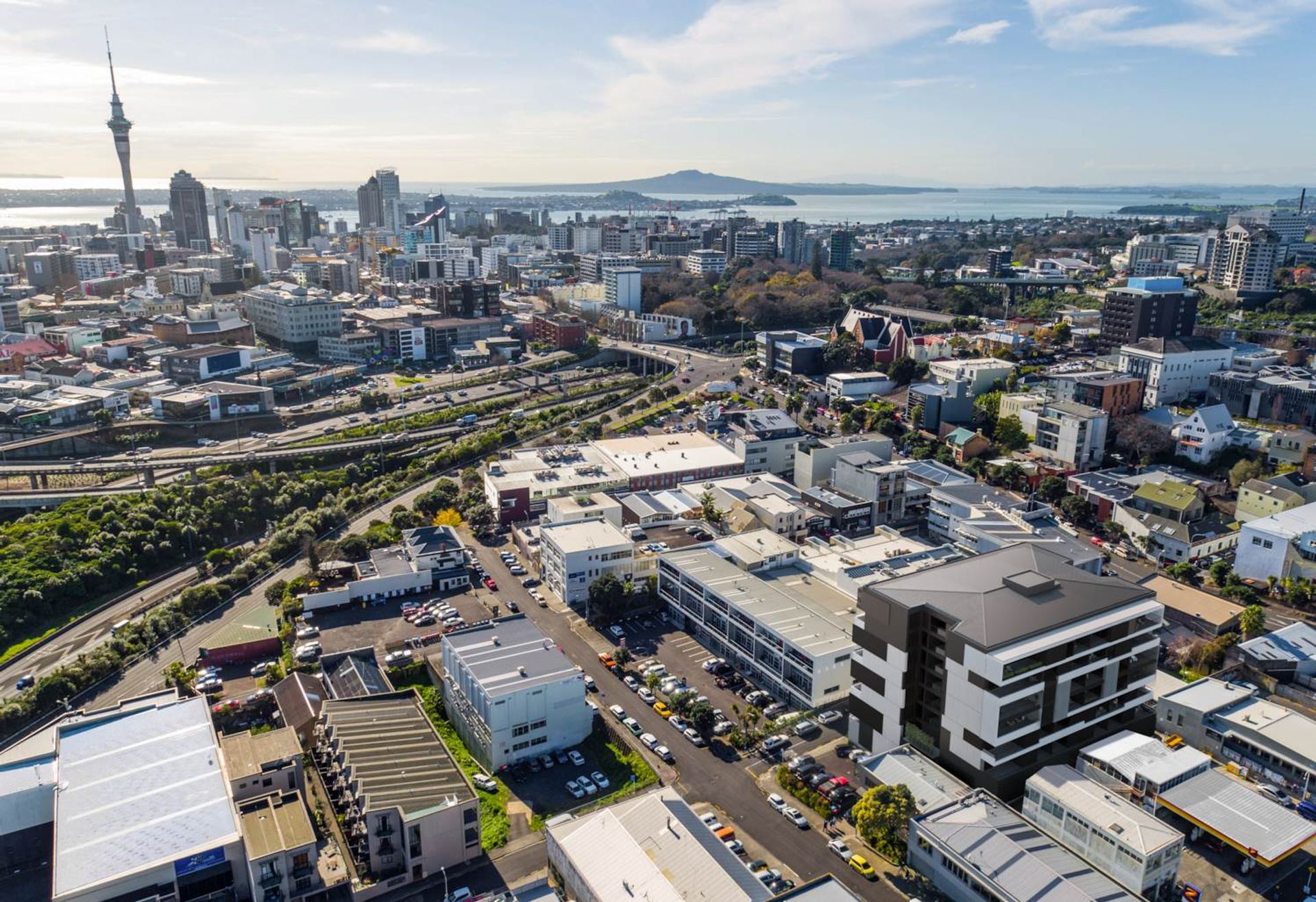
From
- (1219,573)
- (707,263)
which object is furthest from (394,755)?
(707,263)

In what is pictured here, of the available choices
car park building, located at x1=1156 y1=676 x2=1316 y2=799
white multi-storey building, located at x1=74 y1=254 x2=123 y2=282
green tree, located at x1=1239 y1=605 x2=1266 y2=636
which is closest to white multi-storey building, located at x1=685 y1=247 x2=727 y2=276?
white multi-storey building, located at x1=74 y1=254 x2=123 y2=282

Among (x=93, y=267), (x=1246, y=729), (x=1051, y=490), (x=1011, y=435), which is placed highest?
(x=93, y=267)

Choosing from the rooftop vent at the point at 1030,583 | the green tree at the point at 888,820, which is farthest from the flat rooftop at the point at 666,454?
the green tree at the point at 888,820

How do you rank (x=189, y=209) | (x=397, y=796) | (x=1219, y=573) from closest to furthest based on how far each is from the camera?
1. (x=397, y=796)
2. (x=1219, y=573)
3. (x=189, y=209)

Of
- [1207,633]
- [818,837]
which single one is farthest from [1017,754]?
[1207,633]

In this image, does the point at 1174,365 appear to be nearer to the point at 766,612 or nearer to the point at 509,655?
the point at 766,612

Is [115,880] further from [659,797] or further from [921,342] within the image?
[921,342]

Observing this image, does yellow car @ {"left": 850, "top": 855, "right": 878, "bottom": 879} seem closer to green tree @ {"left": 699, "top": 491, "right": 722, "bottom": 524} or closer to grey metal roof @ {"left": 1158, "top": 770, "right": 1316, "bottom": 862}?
grey metal roof @ {"left": 1158, "top": 770, "right": 1316, "bottom": 862}
